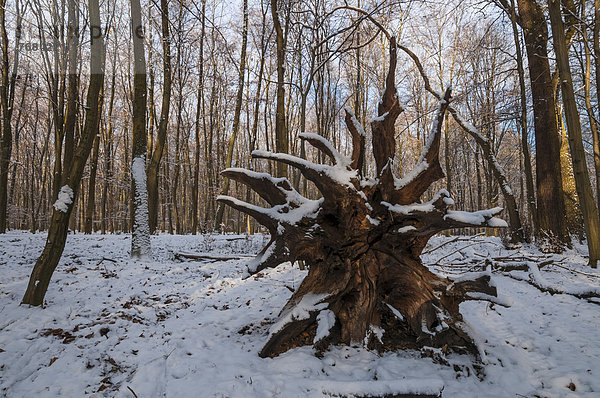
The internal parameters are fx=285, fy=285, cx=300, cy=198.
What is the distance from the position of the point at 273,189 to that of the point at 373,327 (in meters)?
1.77

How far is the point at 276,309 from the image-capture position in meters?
4.03

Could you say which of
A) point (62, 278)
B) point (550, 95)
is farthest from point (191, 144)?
point (550, 95)

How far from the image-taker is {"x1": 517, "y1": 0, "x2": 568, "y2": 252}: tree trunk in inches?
298

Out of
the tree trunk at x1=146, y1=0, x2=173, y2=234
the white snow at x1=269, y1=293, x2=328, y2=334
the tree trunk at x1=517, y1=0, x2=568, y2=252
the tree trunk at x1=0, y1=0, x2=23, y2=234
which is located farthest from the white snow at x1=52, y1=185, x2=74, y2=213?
the tree trunk at x1=517, y1=0, x2=568, y2=252

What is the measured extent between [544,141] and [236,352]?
9433 mm

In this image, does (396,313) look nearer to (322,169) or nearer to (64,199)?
(322,169)

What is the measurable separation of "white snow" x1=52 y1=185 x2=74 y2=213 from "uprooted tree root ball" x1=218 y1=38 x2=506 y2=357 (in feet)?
8.99

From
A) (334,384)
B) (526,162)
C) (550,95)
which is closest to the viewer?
(334,384)

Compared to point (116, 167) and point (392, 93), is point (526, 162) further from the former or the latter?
point (116, 167)

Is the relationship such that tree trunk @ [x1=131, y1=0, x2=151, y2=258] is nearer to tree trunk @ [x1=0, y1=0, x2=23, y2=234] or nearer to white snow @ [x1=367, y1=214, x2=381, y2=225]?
white snow @ [x1=367, y1=214, x2=381, y2=225]

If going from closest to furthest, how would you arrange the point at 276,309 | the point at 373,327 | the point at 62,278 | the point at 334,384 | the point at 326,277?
the point at 334,384 → the point at 373,327 → the point at 326,277 → the point at 276,309 → the point at 62,278

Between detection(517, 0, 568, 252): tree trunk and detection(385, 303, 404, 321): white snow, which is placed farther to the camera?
detection(517, 0, 568, 252): tree trunk

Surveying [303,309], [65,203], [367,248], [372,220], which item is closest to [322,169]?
[372,220]

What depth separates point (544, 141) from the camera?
783 centimetres
